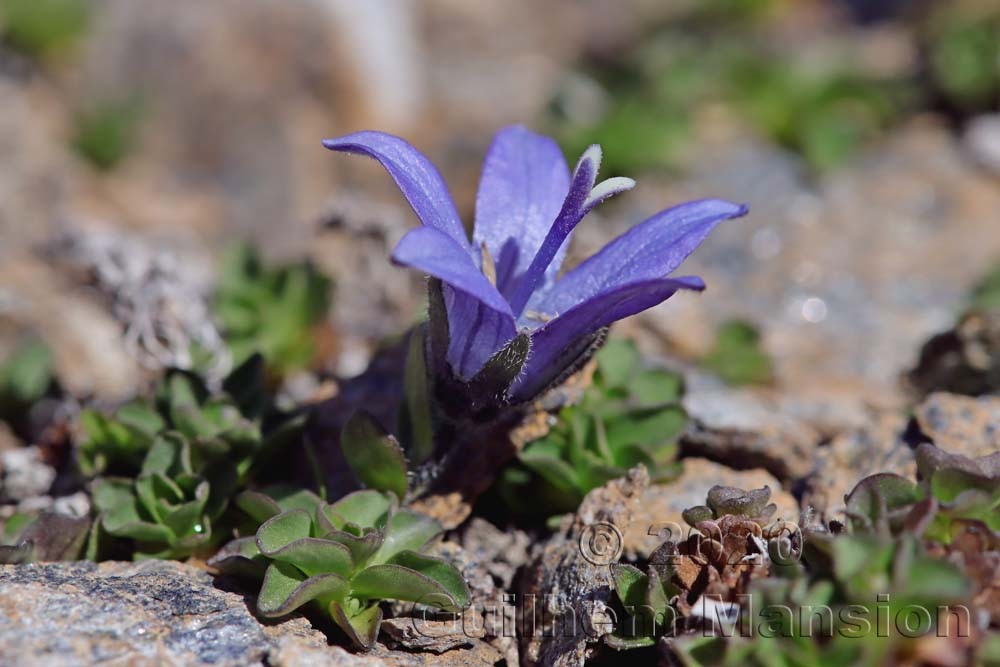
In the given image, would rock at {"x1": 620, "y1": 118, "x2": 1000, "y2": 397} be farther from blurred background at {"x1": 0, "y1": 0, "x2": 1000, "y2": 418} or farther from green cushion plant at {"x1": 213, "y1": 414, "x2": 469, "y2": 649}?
green cushion plant at {"x1": 213, "y1": 414, "x2": 469, "y2": 649}

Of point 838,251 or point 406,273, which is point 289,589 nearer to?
point 406,273

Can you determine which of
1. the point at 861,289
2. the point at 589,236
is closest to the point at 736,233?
the point at 861,289

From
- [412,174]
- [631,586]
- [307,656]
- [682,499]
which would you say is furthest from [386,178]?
[307,656]

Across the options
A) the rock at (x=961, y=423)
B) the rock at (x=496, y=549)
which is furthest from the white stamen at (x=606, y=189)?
the rock at (x=961, y=423)

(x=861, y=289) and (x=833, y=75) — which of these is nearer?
(x=861, y=289)

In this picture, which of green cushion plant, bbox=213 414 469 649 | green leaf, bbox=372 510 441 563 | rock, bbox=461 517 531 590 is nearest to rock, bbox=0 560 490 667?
green cushion plant, bbox=213 414 469 649

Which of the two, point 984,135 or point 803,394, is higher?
point 984,135

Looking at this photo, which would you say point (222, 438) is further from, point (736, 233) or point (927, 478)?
point (736, 233)
